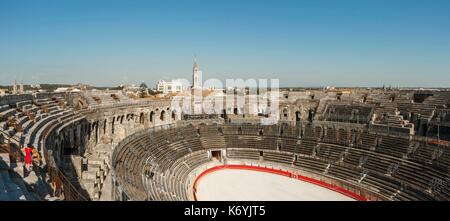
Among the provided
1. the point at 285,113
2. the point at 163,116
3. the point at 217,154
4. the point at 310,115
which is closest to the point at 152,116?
the point at 163,116

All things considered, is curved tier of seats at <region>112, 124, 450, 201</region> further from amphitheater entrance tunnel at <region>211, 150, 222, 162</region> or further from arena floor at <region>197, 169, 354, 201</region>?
arena floor at <region>197, 169, 354, 201</region>

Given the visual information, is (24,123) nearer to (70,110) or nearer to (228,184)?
(70,110)

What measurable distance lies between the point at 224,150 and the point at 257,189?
36.4 feet

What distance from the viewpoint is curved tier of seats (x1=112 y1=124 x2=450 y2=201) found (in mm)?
26228

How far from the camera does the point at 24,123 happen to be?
19.1m

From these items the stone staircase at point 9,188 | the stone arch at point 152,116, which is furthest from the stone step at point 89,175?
the stone arch at point 152,116

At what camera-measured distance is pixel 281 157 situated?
128ft

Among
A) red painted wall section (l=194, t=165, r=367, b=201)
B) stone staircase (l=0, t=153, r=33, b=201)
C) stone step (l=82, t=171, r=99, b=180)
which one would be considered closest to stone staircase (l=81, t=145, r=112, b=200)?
stone step (l=82, t=171, r=99, b=180)

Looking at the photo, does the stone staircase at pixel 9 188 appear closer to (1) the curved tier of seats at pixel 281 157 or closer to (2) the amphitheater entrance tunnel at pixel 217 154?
(1) the curved tier of seats at pixel 281 157

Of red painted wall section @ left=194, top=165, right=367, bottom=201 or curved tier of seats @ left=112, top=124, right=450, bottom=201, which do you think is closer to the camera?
curved tier of seats @ left=112, top=124, right=450, bottom=201

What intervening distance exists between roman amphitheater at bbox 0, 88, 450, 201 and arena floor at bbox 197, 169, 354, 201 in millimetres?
111

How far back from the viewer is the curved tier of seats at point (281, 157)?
26228 millimetres

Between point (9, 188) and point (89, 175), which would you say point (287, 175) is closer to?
point (89, 175)

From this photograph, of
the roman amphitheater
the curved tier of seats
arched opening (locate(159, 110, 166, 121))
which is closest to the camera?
the roman amphitheater
